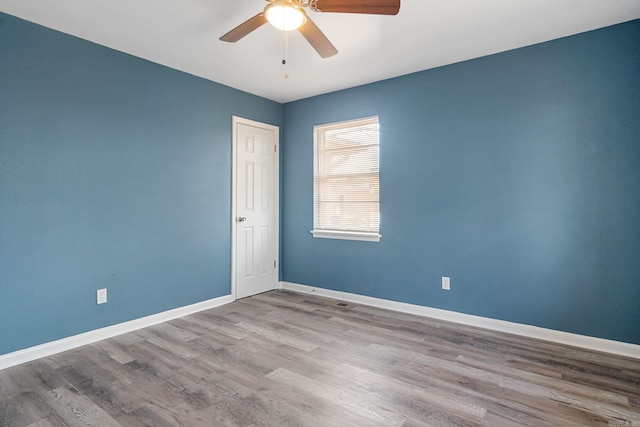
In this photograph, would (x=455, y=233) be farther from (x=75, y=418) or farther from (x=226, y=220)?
(x=75, y=418)

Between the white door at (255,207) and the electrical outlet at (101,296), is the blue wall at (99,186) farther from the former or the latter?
the white door at (255,207)

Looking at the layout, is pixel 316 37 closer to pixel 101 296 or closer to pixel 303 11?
pixel 303 11

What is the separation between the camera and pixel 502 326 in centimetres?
308

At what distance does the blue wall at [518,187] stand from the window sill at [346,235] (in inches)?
4.6

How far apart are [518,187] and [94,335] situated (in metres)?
3.93

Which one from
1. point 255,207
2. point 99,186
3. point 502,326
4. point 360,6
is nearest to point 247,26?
point 360,6

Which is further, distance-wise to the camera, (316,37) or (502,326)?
(502,326)

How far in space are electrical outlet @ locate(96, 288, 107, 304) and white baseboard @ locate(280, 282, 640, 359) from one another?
236 centimetres

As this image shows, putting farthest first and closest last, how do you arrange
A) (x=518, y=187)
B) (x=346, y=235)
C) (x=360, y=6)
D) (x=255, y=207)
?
(x=255, y=207) → (x=346, y=235) → (x=518, y=187) → (x=360, y=6)

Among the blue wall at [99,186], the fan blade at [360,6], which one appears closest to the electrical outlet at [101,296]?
the blue wall at [99,186]

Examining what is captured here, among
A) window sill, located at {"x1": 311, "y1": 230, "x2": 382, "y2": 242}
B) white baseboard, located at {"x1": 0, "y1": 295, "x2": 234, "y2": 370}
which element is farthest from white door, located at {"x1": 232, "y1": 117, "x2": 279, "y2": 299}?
window sill, located at {"x1": 311, "y1": 230, "x2": 382, "y2": 242}

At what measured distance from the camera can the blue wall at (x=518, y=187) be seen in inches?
103

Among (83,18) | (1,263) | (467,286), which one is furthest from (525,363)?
(83,18)

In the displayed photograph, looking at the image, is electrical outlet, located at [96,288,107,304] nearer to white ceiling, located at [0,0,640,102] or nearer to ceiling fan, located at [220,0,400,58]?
white ceiling, located at [0,0,640,102]
